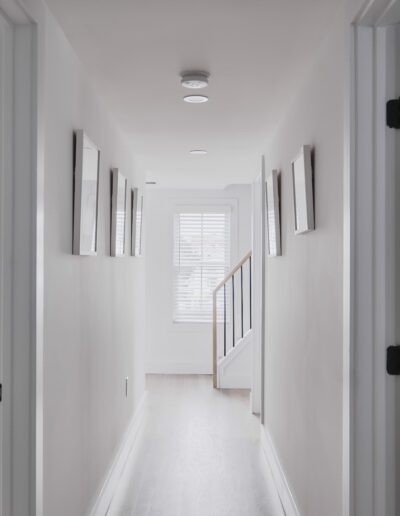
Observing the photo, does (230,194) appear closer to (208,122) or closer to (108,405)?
(208,122)

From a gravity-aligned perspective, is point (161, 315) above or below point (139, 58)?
below

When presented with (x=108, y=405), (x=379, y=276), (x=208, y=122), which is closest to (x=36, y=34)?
(x=379, y=276)

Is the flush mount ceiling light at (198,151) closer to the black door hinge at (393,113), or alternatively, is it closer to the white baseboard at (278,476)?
the white baseboard at (278,476)

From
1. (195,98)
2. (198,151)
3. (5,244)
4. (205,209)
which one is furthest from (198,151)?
(5,244)

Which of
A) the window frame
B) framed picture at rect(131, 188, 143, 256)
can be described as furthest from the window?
framed picture at rect(131, 188, 143, 256)

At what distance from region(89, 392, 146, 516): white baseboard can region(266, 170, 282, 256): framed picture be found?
162 cm

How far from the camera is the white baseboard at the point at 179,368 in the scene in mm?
7250

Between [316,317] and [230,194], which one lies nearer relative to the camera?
[316,317]

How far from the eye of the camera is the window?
7293mm

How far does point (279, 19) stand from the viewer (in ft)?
6.81

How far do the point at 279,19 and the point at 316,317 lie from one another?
1.16m

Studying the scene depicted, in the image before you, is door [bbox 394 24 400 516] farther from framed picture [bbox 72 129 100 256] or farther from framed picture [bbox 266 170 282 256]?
framed picture [bbox 266 170 282 256]

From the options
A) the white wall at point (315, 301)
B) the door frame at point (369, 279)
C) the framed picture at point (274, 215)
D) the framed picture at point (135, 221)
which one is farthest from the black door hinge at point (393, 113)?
the framed picture at point (135, 221)

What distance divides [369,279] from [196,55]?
49.5 inches
